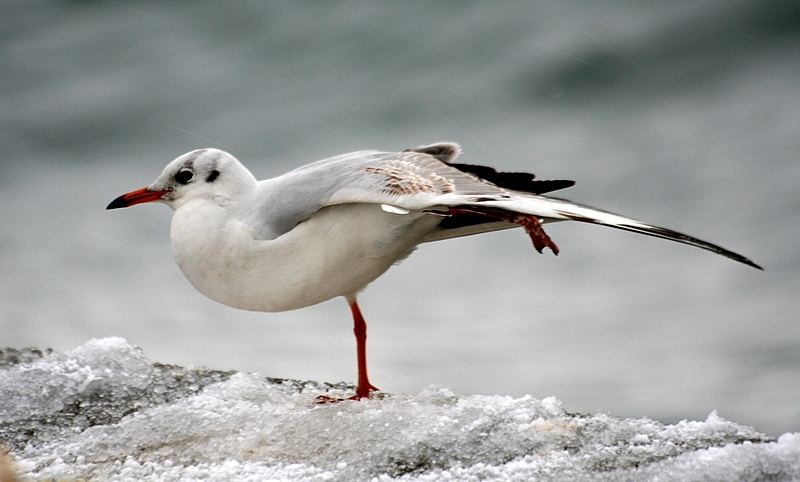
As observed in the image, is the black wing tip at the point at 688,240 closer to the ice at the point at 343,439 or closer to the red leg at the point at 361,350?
the ice at the point at 343,439

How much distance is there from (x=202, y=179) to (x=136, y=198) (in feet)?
1.09

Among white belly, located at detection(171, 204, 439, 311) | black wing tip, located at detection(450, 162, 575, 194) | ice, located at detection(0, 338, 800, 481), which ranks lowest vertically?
ice, located at detection(0, 338, 800, 481)

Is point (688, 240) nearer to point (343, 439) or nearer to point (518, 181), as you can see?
point (518, 181)

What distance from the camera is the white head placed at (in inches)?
136

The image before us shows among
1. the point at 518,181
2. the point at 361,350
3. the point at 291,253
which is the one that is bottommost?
the point at 361,350

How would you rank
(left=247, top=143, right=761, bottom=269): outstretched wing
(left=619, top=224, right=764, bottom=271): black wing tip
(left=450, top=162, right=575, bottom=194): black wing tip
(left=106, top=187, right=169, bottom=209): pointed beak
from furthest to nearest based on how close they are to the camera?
(left=106, top=187, right=169, bottom=209): pointed beak < (left=450, top=162, right=575, bottom=194): black wing tip < (left=247, top=143, right=761, bottom=269): outstretched wing < (left=619, top=224, right=764, bottom=271): black wing tip

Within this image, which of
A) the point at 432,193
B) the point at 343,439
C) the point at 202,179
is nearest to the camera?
the point at 432,193

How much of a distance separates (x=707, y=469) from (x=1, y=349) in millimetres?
3409

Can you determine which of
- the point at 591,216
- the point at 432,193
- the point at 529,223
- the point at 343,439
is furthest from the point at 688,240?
the point at 343,439

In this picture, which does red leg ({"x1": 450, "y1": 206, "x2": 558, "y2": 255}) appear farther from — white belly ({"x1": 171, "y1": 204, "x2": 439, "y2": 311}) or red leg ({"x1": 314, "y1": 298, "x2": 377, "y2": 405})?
red leg ({"x1": 314, "y1": 298, "x2": 377, "y2": 405})

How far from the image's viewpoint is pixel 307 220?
3.23m

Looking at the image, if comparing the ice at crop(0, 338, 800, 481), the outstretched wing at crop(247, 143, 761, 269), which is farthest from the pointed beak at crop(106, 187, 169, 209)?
the ice at crop(0, 338, 800, 481)

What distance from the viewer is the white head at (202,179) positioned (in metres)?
3.46

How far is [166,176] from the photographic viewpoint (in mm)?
3557
